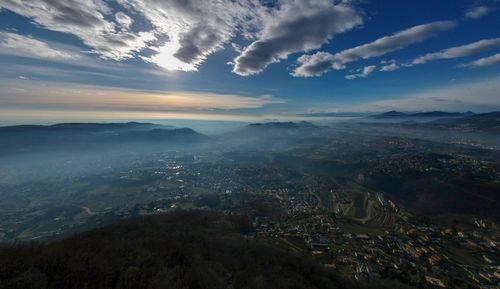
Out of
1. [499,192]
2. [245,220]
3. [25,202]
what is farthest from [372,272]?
[25,202]

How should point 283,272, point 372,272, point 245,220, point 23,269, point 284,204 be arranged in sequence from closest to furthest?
point 23,269
point 283,272
point 372,272
point 245,220
point 284,204

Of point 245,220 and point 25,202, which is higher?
point 245,220

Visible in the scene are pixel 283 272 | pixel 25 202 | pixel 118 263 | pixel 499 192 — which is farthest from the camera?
pixel 25 202

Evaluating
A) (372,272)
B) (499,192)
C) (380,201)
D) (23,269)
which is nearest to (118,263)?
(23,269)

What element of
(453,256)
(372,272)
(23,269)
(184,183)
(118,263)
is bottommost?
(184,183)

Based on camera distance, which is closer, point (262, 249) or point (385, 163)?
point (262, 249)

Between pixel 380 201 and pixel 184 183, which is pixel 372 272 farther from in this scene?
pixel 184 183
